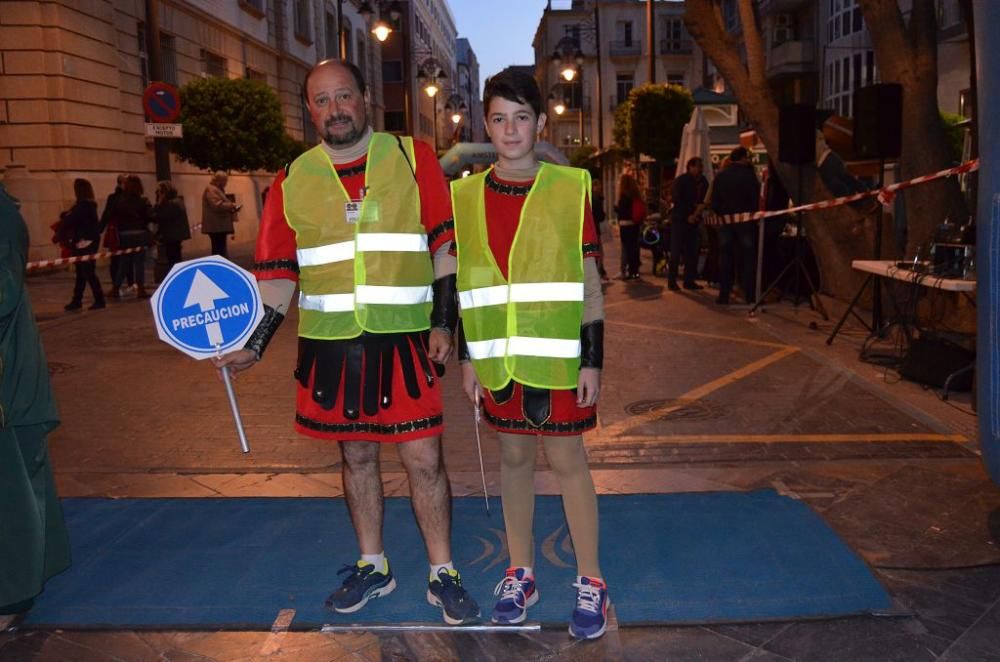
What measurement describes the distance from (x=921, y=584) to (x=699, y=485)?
1.44 m

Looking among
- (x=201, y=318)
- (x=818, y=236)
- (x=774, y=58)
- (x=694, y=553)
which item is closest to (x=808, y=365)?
(x=818, y=236)

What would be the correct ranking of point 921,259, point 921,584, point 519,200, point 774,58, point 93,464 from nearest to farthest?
point 519,200, point 921,584, point 93,464, point 921,259, point 774,58

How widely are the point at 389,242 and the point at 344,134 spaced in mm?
414

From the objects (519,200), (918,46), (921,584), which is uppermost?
(918,46)

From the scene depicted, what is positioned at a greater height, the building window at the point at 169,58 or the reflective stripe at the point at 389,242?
the building window at the point at 169,58

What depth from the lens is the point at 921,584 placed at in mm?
3807

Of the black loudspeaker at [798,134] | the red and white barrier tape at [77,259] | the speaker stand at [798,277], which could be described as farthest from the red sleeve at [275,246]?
A: the black loudspeaker at [798,134]

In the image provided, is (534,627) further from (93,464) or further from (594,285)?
(93,464)

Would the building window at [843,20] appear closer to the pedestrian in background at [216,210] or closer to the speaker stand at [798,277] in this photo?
the speaker stand at [798,277]

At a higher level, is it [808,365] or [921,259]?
[921,259]

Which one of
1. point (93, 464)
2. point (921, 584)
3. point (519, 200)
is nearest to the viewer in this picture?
point (519, 200)

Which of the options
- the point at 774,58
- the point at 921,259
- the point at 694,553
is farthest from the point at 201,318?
the point at 774,58

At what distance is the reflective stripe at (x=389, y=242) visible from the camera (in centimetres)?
341

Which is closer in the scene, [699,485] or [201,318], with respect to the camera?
[201,318]
